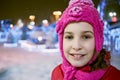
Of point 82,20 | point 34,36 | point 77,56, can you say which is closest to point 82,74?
point 77,56

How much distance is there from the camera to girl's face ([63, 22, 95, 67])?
2.86 feet

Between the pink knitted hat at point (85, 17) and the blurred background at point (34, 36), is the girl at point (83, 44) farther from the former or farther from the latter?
the blurred background at point (34, 36)

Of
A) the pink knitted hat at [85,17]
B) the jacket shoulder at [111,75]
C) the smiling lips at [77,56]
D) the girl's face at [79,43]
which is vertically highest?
the pink knitted hat at [85,17]

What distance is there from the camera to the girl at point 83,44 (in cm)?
87

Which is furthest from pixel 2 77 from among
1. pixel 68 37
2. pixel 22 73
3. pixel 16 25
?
pixel 68 37

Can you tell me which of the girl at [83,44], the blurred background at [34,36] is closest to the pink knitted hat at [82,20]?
the girl at [83,44]

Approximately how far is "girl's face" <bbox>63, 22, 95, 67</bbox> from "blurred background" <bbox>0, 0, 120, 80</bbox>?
1.81 feet

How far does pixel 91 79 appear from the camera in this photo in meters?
0.88

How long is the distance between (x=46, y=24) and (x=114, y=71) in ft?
2.04

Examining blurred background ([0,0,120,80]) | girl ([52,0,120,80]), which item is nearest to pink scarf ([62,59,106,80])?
girl ([52,0,120,80])

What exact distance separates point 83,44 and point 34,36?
2.12ft

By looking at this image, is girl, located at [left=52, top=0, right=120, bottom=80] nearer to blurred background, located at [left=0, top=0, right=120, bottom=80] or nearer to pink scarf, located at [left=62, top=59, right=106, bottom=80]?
pink scarf, located at [left=62, top=59, right=106, bottom=80]

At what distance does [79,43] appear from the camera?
2.86 feet

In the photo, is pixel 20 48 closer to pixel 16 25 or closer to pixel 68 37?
pixel 16 25
